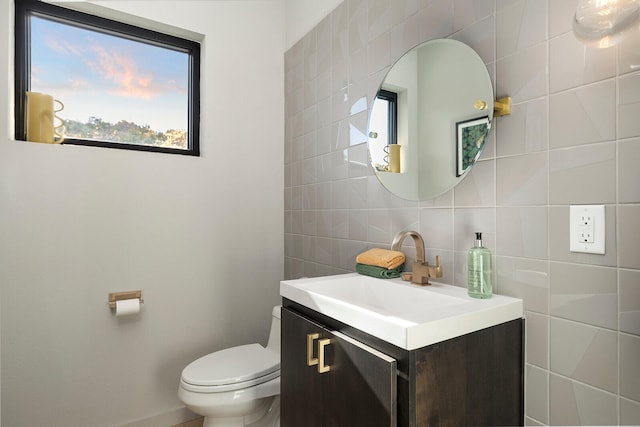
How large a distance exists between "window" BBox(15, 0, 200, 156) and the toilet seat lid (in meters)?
1.16

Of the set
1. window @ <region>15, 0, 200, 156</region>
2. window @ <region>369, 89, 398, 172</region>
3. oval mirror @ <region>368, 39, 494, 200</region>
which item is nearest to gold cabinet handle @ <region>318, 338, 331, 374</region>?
oval mirror @ <region>368, 39, 494, 200</region>

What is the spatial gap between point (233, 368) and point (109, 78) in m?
1.63

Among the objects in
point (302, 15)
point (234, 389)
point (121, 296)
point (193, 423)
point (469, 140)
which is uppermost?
point (302, 15)

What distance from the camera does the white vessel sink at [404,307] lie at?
32.8 inches

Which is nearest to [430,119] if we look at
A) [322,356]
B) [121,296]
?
[322,356]

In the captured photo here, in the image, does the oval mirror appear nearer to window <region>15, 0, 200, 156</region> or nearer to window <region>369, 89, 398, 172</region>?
window <region>369, 89, 398, 172</region>

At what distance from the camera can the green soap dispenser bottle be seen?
3.41ft

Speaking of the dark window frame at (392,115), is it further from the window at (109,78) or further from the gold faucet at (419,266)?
the window at (109,78)

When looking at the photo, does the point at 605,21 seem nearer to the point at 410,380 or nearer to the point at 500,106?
the point at 500,106

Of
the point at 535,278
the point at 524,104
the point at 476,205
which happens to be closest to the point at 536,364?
the point at 535,278

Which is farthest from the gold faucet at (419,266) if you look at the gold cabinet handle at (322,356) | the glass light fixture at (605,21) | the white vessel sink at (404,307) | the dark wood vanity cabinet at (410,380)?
the glass light fixture at (605,21)

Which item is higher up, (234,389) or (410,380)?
(410,380)

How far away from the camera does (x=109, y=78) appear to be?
1945mm

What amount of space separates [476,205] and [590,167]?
0.33m
